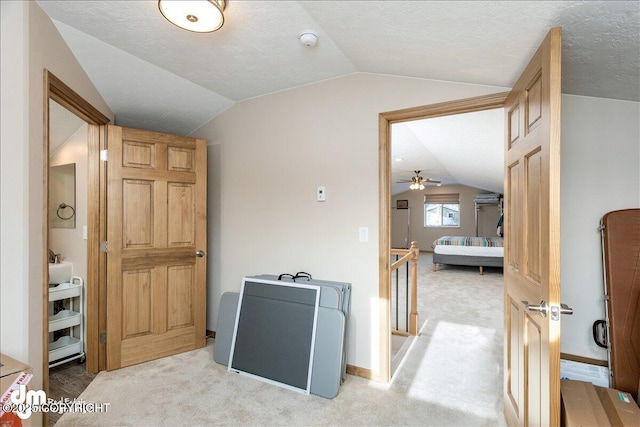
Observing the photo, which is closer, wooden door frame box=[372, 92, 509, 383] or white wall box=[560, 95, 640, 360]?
white wall box=[560, 95, 640, 360]

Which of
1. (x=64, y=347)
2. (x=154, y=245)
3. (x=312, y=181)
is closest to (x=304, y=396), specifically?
(x=312, y=181)

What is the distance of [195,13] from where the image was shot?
4.95 ft

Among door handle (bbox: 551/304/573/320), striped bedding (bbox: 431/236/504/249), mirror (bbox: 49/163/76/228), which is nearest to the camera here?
door handle (bbox: 551/304/573/320)

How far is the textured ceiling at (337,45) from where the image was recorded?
1.29 meters

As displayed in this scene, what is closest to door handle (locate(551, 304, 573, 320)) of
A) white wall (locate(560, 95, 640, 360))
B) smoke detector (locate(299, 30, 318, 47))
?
white wall (locate(560, 95, 640, 360))

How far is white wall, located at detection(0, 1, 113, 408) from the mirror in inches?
56.4

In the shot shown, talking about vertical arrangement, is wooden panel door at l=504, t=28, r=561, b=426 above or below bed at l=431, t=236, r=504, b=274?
above

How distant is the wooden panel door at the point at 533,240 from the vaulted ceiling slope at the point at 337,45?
0.59 ft

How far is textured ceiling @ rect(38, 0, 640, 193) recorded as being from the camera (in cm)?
129

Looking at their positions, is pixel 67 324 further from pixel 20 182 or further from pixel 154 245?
pixel 20 182

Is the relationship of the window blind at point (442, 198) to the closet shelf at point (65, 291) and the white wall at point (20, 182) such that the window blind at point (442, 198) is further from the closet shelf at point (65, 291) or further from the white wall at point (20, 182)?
the white wall at point (20, 182)

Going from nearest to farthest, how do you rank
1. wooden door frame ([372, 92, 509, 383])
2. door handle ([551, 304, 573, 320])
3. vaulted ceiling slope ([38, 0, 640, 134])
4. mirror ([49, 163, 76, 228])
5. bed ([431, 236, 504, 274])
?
door handle ([551, 304, 573, 320]) → vaulted ceiling slope ([38, 0, 640, 134]) → wooden door frame ([372, 92, 509, 383]) → mirror ([49, 163, 76, 228]) → bed ([431, 236, 504, 274])

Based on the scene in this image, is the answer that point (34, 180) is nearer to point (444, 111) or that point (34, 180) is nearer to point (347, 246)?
point (347, 246)

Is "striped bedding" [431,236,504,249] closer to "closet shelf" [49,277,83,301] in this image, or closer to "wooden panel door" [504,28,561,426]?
"wooden panel door" [504,28,561,426]
